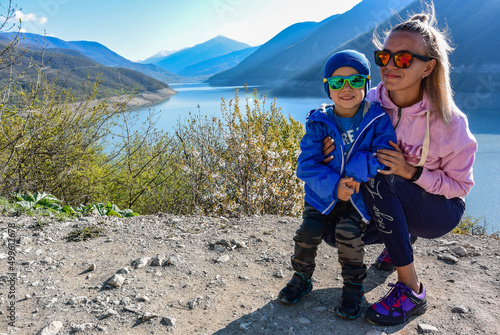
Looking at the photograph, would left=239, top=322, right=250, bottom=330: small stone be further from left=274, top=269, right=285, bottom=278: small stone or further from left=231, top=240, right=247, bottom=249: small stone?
left=231, top=240, right=247, bottom=249: small stone

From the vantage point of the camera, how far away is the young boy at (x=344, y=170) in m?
1.94

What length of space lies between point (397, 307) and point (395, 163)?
86 cm

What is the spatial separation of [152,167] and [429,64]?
23.3 ft

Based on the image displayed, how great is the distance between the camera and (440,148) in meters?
1.88

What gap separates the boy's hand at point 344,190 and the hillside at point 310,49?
12421 centimetres

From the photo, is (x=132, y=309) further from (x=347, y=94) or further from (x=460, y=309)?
(x=460, y=309)

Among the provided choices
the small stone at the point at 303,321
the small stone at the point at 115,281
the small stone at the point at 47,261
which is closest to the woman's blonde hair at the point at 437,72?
the small stone at the point at 303,321

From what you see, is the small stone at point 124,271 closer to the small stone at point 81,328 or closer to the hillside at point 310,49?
the small stone at point 81,328

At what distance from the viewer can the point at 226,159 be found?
6.46 meters

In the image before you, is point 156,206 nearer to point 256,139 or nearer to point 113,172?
point 113,172

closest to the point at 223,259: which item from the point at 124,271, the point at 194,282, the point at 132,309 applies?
the point at 194,282

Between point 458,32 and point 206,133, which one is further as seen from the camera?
point 458,32

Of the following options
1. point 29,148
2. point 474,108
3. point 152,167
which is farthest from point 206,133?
point 474,108

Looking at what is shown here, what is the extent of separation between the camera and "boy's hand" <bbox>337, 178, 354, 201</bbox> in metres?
1.90
